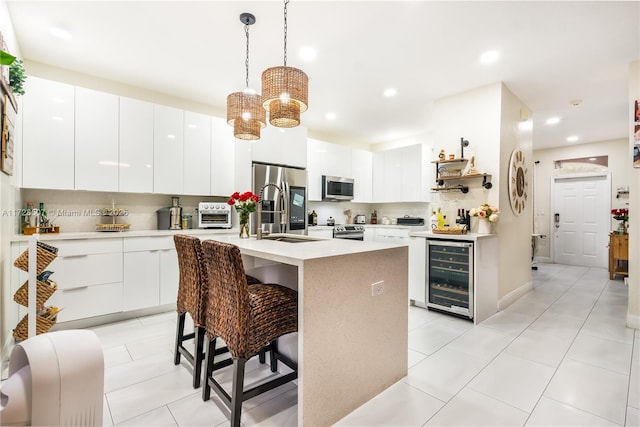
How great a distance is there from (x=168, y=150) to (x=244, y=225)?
176 cm

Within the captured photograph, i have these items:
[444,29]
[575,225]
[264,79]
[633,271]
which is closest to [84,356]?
[264,79]

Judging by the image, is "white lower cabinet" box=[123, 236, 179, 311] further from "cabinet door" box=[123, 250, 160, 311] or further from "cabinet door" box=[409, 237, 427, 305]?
"cabinet door" box=[409, 237, 427, 305]

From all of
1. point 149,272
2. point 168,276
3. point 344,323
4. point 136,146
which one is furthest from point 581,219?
point 136,146

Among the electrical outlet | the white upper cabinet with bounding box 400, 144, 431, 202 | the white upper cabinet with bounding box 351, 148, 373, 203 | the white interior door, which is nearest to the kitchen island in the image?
the electrical outlet

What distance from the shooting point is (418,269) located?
12.2 feet

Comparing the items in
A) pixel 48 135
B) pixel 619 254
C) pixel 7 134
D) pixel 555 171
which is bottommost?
pixel 619 254

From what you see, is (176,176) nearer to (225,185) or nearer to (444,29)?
(225,185)

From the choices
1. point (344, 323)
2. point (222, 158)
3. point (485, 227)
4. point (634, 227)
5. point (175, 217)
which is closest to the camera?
point (344, 323)

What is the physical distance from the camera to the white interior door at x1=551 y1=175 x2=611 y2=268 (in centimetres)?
613

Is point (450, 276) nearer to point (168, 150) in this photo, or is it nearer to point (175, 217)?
point (175, 217)

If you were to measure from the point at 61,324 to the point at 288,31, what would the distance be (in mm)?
3511

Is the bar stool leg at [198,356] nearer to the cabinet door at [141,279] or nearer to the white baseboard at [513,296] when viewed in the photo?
the cabinet door at [141,279]

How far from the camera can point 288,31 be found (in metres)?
2.57

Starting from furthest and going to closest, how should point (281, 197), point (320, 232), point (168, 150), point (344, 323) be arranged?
1. point (320, 232)
2. point (281, 197)
3. point (168, 150)
4. point (344, 323)
